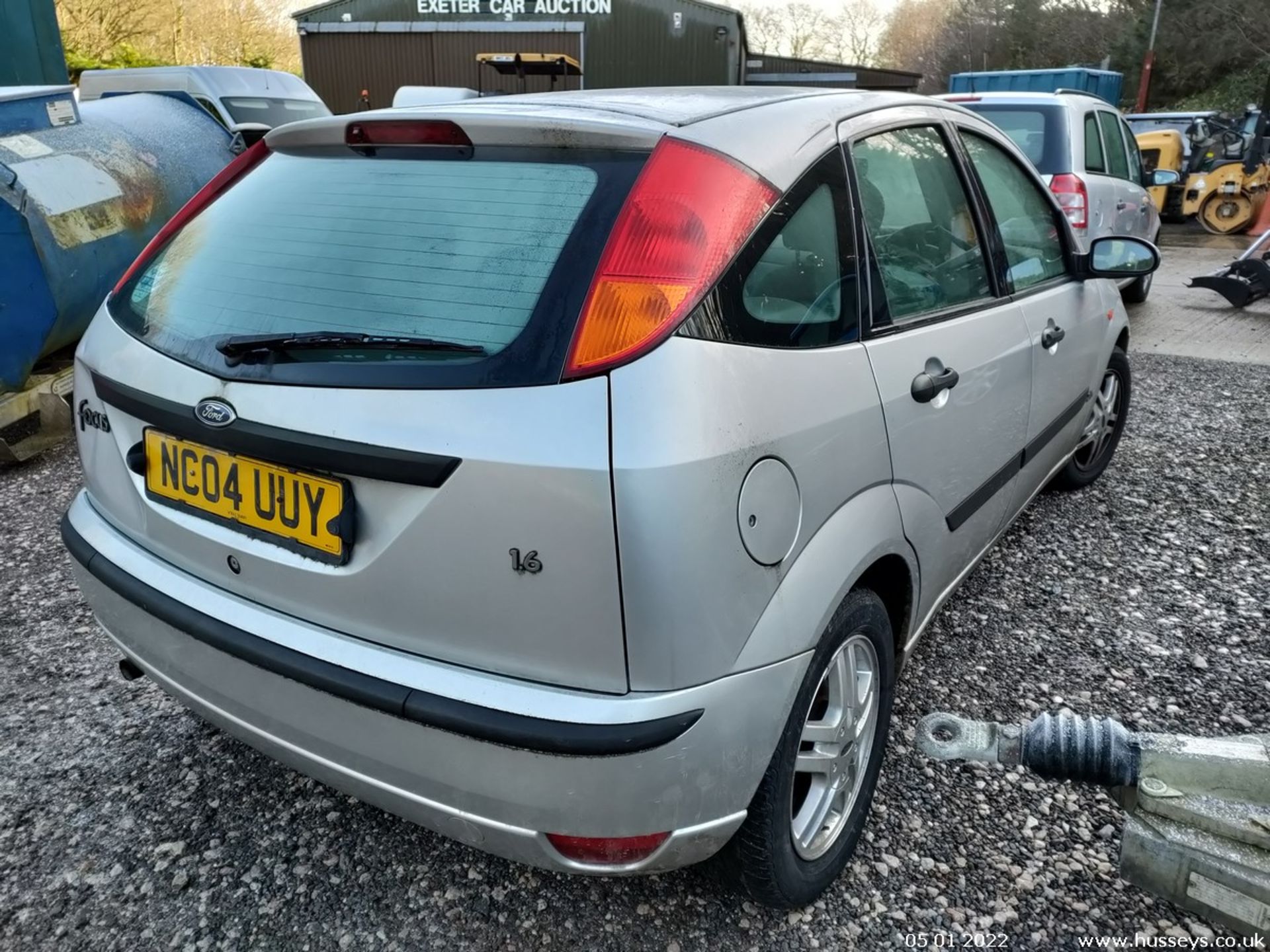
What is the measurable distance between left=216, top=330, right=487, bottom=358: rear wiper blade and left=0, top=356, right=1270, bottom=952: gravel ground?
1157mm

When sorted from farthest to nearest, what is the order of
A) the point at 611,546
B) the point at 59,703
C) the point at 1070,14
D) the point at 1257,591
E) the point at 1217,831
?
the point at 1070,14 → the point at 1257,591 → the point at 59,703 → the point at 1217,831 → the point at 611,546

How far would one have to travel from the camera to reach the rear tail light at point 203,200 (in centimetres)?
212

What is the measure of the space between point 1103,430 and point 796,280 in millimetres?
3028

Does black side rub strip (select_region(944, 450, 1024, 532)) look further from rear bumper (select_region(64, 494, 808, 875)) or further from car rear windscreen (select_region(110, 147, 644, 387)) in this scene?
car rear windscreen (select_region(110, 147, 644, 387))

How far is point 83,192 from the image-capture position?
4.98 m

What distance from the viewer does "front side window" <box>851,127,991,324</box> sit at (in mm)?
2059

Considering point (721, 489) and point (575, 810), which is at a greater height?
point (721, 489)

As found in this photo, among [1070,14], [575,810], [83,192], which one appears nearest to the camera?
[575,810]

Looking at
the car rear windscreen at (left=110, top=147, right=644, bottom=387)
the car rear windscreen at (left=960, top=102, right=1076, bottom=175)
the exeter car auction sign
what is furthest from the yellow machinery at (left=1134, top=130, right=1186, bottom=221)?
the car rear windscreen at (left=110, top=147, right=644, bottom=387)

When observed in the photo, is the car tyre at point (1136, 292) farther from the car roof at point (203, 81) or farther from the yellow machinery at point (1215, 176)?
the car roof at point (203, 81)

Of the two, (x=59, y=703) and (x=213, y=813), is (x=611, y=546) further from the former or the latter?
(x=59, y=703)

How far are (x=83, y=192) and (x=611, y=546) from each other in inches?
193

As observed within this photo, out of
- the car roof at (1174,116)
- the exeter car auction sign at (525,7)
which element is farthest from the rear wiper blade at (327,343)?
the exeter car auction sign at (525,7)

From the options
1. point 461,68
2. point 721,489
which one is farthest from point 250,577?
point 461,68
